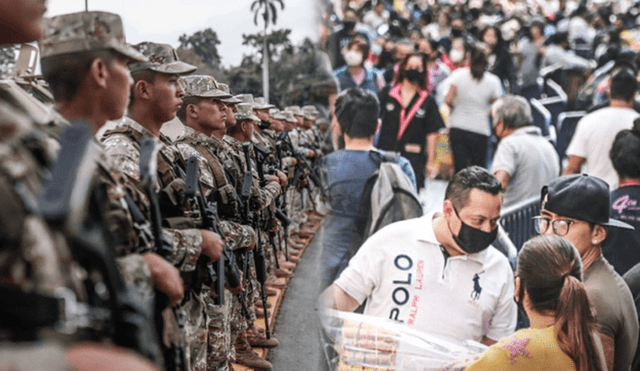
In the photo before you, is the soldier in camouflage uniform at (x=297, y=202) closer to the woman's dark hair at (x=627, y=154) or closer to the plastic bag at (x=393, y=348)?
the woman's dark hair at (x=627, y=154)

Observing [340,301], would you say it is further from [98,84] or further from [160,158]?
[98,84]

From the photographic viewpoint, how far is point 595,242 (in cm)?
254

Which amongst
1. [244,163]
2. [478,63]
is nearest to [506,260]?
[244,163]

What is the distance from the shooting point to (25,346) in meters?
0.91

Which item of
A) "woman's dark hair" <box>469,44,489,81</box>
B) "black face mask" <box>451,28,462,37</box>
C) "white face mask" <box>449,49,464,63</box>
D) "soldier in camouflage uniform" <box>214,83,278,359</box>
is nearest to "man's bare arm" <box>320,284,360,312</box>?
"soldier in camouflage uniform" <box>214,83,278,359</box>

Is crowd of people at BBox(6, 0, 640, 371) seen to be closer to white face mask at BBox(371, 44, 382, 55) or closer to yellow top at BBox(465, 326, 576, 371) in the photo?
yellow top at BBox(465, 326, 576, 371)

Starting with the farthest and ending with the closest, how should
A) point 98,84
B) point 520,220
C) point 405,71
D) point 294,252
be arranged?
point 294,252 < point 405,71 < point 520,220 < point 98,84

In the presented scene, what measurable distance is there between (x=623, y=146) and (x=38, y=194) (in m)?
3.31

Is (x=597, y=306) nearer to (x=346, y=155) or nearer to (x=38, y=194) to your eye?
(x=346, y=155)

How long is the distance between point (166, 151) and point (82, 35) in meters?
1.02

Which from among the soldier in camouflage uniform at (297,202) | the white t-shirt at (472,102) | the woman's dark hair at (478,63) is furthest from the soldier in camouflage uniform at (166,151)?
the soldier in camouflage uniform at (297,202)

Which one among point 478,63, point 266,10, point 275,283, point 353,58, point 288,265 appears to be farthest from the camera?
point 288,265

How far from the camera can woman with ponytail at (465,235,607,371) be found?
226 cm

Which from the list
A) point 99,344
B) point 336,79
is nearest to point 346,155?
point 336,79
